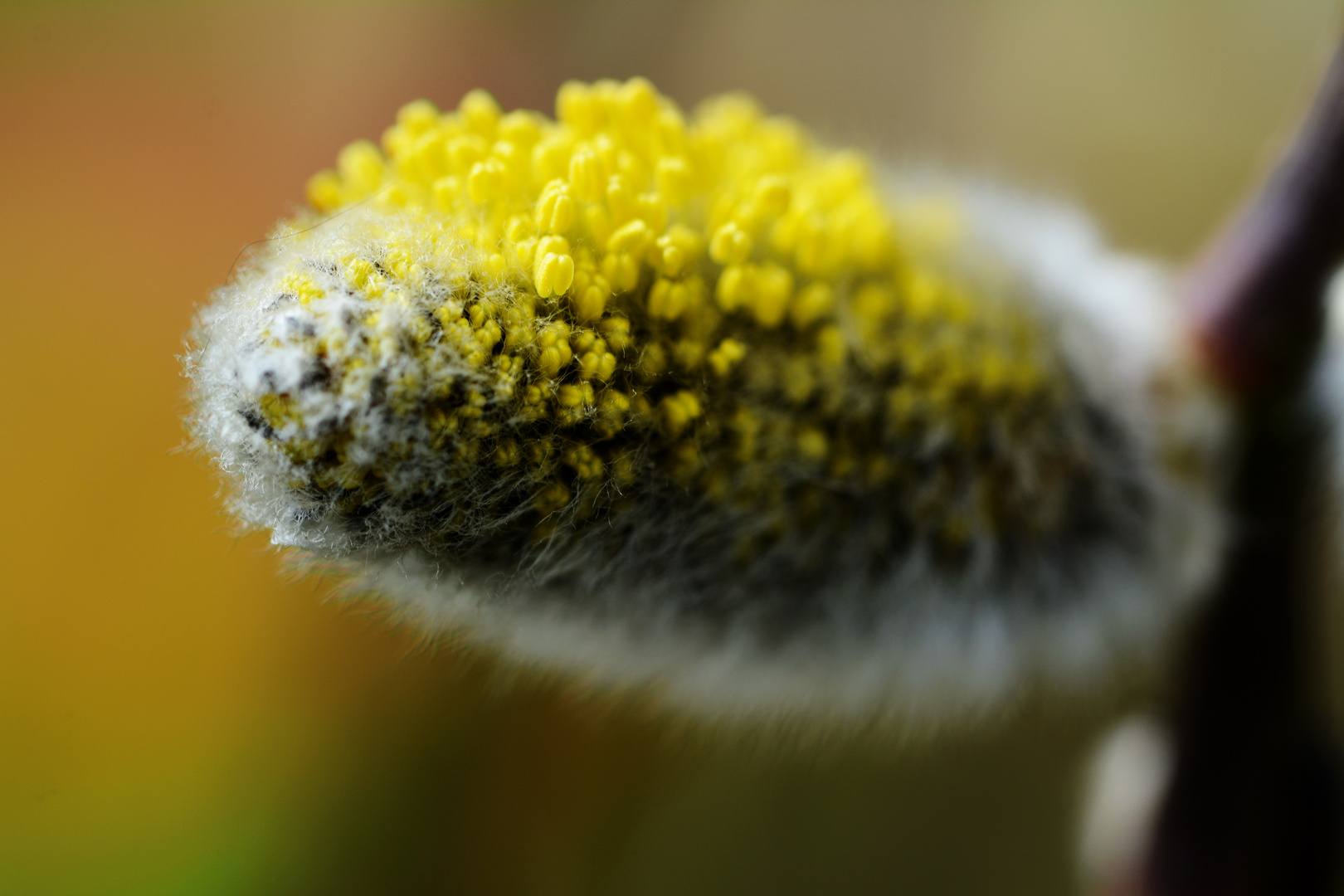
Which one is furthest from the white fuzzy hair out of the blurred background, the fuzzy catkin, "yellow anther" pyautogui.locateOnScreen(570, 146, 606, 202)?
the blurred background

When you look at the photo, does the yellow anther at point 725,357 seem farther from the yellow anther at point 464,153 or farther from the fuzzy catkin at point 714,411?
the yellow anther at point 464,153

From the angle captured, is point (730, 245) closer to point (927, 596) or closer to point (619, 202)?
point (619, 202)

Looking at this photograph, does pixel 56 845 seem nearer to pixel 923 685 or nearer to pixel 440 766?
pixel 440 766

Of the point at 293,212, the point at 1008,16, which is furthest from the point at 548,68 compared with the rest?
A: the point at 293,212

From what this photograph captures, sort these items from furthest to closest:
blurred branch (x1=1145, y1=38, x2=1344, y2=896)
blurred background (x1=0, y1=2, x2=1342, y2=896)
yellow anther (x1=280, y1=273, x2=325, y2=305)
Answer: blurred background (x1=0, y1=2, x2=1342, y2=896)
blurred branch (x1=1145, y1=38, x2=1344, y2=896)
yellow anther (x1=280, y1=273, x2=325, y2=305)

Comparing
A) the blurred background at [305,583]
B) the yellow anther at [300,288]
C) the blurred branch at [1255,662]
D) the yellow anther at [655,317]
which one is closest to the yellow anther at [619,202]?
the yellow anther at [655,317]

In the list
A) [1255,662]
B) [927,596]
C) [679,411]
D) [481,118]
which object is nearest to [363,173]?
[481,118]

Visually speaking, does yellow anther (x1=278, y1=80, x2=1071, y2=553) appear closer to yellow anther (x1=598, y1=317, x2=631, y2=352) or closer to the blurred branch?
yellow anther (x1=598, y1=317, x2=631, y2=352)
